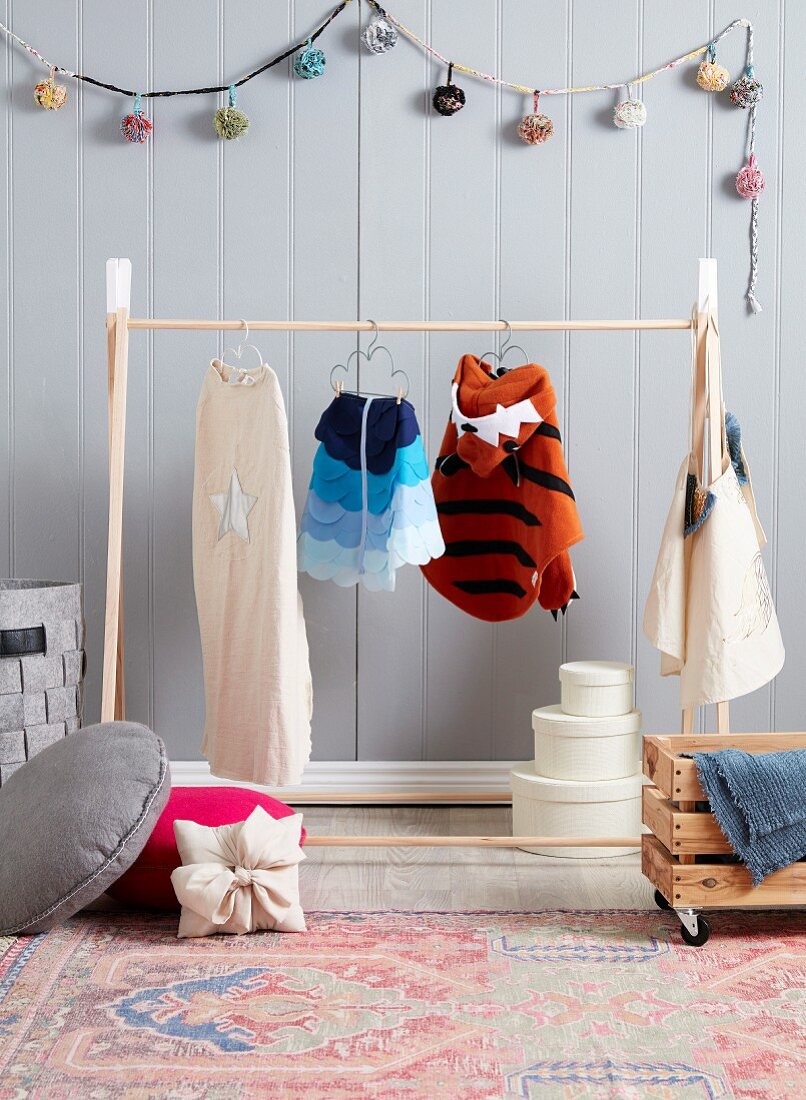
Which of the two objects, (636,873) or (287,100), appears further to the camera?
(287,100)

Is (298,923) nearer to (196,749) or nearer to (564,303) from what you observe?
(196,749)

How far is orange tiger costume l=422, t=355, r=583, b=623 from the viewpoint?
2182 mm

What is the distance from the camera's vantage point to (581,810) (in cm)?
221

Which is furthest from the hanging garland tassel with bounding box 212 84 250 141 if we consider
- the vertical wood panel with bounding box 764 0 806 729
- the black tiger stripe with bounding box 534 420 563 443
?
the vertical wood panel with bounding box 764 0 806 729

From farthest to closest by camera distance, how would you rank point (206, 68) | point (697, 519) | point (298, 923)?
point (206, 68)
point (697, 519)
point (298, 923)

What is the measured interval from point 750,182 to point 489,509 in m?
1.04

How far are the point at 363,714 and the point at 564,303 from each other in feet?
3.69

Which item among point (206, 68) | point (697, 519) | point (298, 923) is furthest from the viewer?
point (206, 68)

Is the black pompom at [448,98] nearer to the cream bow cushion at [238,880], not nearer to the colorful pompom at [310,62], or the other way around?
the colorful pompom at [310,62]

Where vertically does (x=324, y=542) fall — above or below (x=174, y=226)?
below

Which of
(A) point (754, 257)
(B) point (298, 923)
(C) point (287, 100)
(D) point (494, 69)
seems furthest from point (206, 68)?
(B) point (298, 923)

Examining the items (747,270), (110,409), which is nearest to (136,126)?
(110,409)

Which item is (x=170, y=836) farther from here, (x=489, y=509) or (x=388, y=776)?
(x=489, y=509)

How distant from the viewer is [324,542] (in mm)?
2199
